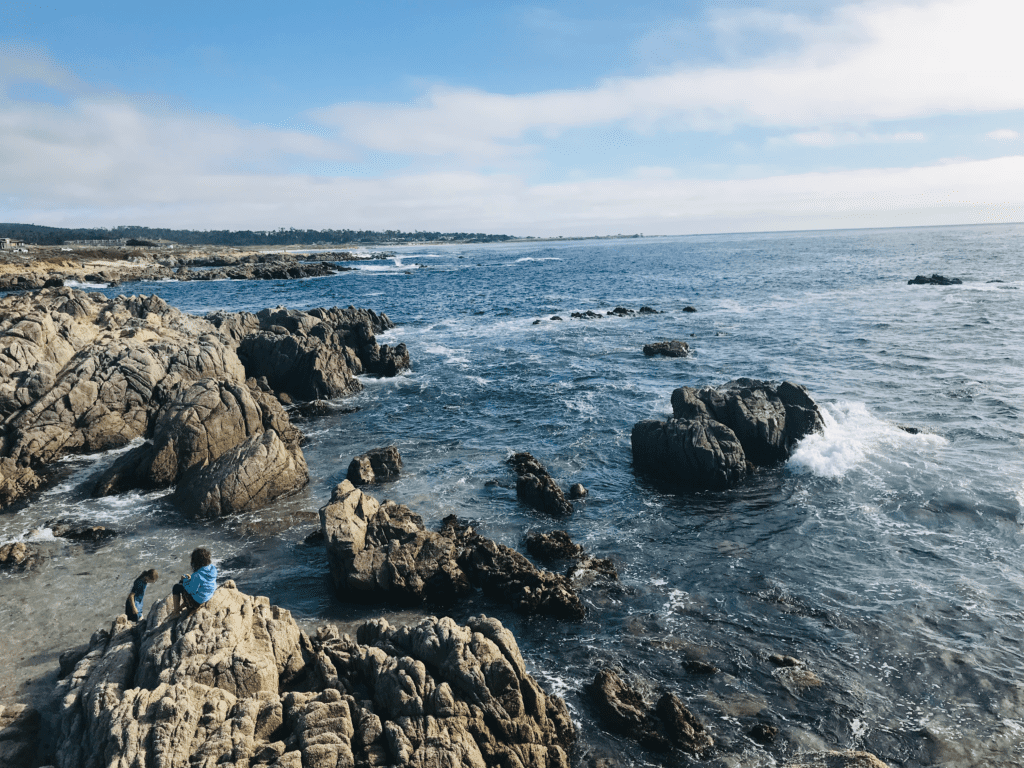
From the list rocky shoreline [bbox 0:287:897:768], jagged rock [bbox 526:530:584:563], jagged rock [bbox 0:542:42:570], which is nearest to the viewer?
rocky shoreline [bbox 0:287:897:768]

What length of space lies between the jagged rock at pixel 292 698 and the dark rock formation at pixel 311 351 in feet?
88.5

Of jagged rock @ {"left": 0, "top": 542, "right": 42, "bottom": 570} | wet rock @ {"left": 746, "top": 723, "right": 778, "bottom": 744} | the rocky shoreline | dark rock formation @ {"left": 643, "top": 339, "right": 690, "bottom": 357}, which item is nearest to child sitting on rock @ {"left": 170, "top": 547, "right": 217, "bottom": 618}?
the rocky shoreline

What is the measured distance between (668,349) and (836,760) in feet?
A: 129

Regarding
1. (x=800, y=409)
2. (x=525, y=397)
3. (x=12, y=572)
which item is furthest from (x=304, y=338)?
(x=800, y=409)

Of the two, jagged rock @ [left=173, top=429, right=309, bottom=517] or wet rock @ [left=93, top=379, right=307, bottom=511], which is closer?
jagged rock @ [left=173, top=429, right=309, bottom=517]

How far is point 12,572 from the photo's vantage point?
18484mm

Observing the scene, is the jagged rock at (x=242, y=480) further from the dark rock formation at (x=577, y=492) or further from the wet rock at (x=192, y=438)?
the dark rock formation at (x=577, y=492)

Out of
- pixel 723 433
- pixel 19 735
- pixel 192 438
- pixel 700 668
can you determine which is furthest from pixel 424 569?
pixel 723 433

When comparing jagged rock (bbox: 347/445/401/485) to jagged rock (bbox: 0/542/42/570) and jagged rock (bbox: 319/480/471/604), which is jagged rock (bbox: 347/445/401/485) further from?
jagged rock (bbox: 0/542/42/570)

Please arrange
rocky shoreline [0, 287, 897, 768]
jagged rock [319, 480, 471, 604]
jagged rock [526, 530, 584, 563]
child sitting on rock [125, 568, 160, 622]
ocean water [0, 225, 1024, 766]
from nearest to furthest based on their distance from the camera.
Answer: rocky shoreline [0, 287, 897, 768] → ocean water [0, 225, 1024, 766] → child sitting on rock [125, 568, 160, 622] → jagged rock [319, 480, 471, 604] → jagged rock [526, 530, 584, 563]

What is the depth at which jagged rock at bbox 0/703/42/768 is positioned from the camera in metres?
10.6

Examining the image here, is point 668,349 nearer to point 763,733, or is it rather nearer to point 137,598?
point 763,733

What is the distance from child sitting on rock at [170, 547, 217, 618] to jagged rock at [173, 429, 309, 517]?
401 inches

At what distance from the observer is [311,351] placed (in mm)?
39969
